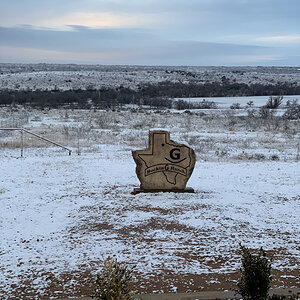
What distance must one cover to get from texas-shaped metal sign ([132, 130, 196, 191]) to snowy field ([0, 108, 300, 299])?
1.35 ft

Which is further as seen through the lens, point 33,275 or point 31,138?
point 31,138

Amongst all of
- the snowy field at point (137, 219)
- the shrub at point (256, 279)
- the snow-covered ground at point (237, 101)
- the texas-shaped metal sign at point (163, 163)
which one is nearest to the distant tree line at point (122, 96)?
the snow-covered ground at point (237, 101)

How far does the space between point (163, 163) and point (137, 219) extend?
2.37 meters

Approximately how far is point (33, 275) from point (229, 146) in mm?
14256

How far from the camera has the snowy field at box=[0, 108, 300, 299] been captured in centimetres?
612

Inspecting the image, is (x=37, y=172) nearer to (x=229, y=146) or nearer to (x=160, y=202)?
(x=160, y=202)

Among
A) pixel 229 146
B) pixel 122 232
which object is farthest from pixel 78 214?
pixel 229 146

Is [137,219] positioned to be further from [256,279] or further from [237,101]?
[237,101]

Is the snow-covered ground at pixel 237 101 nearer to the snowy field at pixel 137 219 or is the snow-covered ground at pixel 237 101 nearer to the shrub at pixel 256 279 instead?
the snowy field at pixel 137 219

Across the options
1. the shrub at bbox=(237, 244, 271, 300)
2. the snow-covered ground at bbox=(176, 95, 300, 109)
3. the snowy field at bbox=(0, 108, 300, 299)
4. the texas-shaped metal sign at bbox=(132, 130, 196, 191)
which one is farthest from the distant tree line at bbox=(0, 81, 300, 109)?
the shrub at bbox=(237, 244, 271, 300)

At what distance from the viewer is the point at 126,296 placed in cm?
382

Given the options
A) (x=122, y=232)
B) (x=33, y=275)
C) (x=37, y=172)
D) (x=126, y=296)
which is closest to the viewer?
(x=126, y=296)

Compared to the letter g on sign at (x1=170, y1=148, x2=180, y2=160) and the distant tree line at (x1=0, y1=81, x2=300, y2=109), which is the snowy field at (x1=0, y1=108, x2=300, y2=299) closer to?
the letter g on sign at (x1=170, y1=148, x2=180, y2=160)

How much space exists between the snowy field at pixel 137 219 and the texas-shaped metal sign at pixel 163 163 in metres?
0.41
